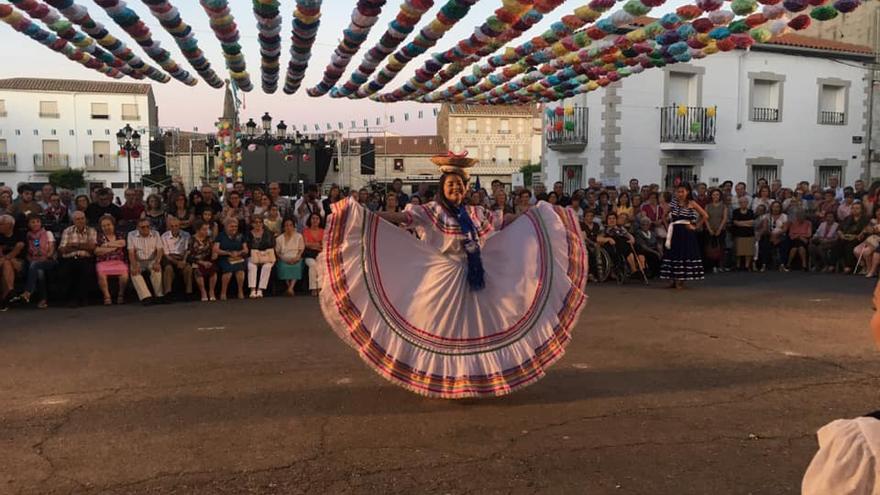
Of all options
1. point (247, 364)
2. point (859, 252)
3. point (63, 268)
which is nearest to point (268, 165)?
point (63, 268)

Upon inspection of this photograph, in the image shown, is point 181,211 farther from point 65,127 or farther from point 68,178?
point 65,127

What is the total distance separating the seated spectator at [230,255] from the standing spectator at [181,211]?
2.38ft

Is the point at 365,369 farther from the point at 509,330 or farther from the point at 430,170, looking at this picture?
the point at 430,170

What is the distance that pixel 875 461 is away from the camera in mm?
1432

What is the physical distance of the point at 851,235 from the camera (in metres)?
13.0

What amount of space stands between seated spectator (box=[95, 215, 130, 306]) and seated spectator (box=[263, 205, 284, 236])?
2.10 m

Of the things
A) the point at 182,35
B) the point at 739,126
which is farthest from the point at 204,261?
the point at 739,126

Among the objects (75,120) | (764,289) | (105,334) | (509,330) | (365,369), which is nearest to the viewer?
(509,330)

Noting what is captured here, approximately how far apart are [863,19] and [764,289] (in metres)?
21.4

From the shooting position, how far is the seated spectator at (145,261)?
9828 mm

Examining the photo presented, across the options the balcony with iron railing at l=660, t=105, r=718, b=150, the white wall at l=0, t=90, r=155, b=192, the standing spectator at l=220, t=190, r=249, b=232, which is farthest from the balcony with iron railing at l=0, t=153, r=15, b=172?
the standing spectator at l=220, t=190, r=249, b=232

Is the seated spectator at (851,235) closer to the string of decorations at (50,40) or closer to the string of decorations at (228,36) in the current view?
the string of decorations at (228,36)

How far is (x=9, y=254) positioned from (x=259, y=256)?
333 centimetres

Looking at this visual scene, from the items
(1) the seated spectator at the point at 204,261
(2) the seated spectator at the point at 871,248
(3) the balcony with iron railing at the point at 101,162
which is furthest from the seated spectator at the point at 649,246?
(3) the balcony with iron railing at the point at 101,162
